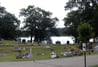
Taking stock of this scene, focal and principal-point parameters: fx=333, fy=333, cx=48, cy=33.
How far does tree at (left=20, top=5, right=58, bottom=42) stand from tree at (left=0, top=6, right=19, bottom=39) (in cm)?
A: 429

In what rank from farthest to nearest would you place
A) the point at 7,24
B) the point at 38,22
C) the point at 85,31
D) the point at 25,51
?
the point at 38,22 < the point at 7,24 < the point at 25,51 < the point at 85,31

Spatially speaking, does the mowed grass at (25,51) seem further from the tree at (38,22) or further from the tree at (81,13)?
the tree at (38,22)

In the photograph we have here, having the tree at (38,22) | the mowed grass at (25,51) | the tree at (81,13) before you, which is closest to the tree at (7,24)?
the tree at (38,22)

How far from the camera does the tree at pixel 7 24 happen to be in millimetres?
95125

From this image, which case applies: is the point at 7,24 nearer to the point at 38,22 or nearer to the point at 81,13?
the point at 38,22

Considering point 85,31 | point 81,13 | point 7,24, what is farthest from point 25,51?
point 7,24

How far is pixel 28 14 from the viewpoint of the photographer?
101 m

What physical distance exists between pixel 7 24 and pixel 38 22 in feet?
29.7

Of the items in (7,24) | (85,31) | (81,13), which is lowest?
(85,31)

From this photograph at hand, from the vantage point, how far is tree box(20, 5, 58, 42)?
97.3 metres

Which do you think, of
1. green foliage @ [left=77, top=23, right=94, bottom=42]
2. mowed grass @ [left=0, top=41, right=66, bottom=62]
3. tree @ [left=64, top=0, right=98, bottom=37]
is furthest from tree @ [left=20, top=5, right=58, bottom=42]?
green foliage @ [left=77, top=23, right=94, bottom=42]

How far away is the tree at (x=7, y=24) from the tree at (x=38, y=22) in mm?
4294

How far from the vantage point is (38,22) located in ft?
321

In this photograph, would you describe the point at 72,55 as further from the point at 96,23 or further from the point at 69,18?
the point at 69,18
